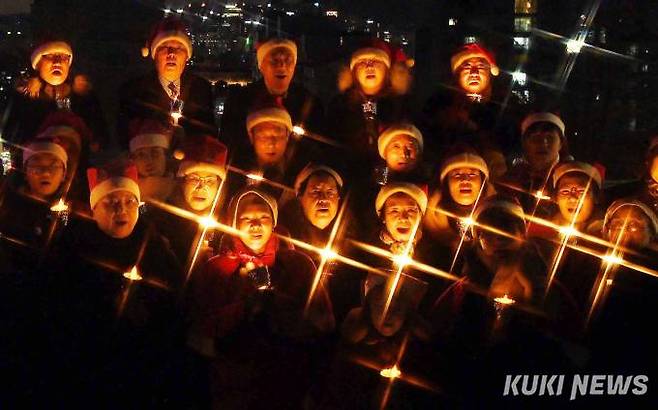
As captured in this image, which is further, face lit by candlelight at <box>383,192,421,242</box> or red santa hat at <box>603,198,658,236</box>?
face lit by candlelight at <box>383,192,421,242</box>

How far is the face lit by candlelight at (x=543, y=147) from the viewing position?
251 inches

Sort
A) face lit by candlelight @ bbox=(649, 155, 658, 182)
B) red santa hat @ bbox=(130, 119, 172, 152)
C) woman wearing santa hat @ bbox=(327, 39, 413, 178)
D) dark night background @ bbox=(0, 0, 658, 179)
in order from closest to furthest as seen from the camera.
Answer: face lit by candlelight @ bbox=(649, 155, 658, 182) → red santa hat @ bbox=(130, 119, 172, 152) → woman wearing santa hat @ bbox=(327, 39, 413, 178) → dark night background @ bbox=(0, 0, 658, 179)

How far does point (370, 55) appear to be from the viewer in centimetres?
717

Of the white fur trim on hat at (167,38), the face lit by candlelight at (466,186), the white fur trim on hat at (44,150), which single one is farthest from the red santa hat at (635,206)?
the white fur trim on hat at (167,38)

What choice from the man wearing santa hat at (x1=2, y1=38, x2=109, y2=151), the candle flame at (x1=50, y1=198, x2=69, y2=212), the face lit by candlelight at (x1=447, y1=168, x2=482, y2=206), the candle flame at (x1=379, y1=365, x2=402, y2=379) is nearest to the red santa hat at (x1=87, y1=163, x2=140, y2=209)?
the candle flame at (x1=50, y1=198, x2=69, y2=212)

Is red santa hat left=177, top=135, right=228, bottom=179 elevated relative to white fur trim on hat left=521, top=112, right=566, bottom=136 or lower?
lower

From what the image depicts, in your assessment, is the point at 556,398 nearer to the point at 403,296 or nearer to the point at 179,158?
the point at 403,296

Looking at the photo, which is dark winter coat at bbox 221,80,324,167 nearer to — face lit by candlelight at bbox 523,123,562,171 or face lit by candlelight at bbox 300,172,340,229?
face lit by candlelight at bbox 300,172,340,229

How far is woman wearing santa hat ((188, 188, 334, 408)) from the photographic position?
4.99m

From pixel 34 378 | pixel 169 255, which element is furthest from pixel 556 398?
pixel 34 378

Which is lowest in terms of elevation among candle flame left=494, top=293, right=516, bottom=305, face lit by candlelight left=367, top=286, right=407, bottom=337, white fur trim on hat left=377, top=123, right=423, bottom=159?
face lit by candlelight left=367, top=286, right=407, bottom=337

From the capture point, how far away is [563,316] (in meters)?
5.03

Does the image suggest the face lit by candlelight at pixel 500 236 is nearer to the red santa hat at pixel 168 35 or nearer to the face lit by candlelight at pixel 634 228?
the face lit by candlelight at pixel 634 228

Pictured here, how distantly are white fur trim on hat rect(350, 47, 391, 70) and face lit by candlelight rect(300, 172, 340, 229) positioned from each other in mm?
1726
